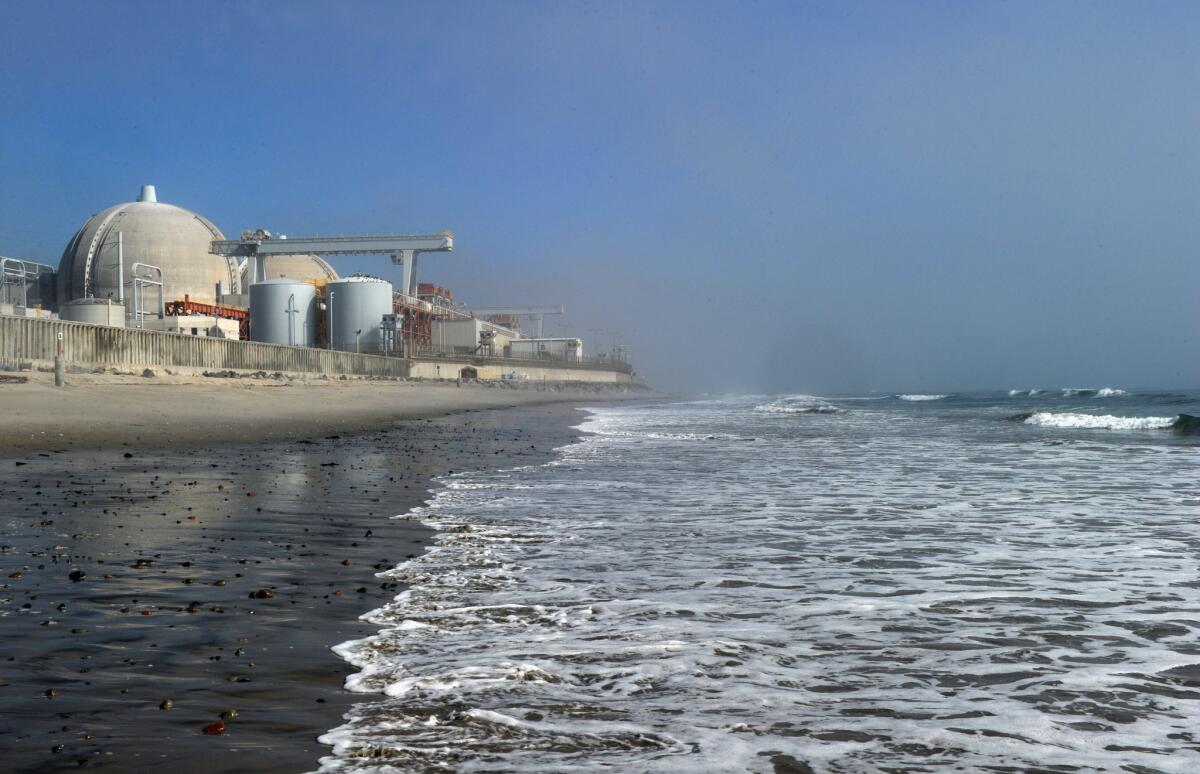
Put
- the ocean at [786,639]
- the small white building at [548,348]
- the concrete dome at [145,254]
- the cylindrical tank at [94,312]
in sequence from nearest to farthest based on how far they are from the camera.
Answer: the ocean at [786,639] → the cylindrical tank at [94,312] → the concrete dome at [145,254] → the small white building at [548,348]

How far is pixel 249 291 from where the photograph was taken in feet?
247

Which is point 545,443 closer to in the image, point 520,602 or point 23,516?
point 23,516

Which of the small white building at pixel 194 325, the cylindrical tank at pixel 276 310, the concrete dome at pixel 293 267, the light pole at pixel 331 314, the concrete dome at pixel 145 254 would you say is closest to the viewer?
the small white building at pixel 194 325

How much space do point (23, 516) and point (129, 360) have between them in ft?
95.5

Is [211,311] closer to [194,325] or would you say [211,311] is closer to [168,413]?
[194,325]

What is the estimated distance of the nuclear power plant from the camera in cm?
7100

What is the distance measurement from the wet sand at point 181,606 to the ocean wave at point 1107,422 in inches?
1001

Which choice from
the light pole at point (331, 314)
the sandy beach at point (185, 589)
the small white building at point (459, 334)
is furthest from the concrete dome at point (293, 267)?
the sandy beach at point (185, 589)

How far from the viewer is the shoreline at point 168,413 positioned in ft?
52.3

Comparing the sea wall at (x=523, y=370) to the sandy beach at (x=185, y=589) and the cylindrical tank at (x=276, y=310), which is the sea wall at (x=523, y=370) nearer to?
the cylindrical tank at (x=276, y=310)

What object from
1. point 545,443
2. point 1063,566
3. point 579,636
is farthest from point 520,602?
point 545,443

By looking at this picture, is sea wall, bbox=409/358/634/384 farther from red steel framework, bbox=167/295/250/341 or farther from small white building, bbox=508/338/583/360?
red steel framework, bbox=167/295/250/341

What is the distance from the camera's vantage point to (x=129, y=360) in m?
34.2

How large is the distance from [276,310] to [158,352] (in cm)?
3829
